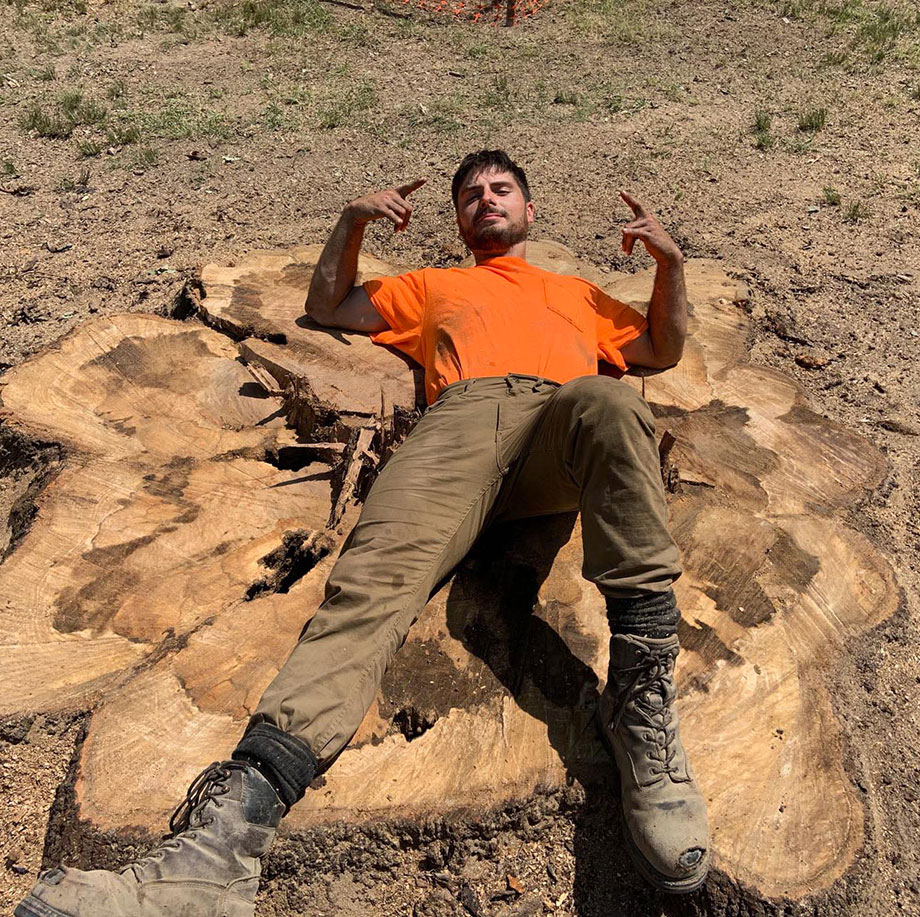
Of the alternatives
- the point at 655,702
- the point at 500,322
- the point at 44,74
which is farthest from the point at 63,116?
the point at 655,702

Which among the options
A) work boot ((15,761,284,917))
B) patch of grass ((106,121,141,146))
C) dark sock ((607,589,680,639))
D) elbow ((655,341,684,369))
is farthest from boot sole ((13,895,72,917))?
patch of grass ((106,121,141,146))

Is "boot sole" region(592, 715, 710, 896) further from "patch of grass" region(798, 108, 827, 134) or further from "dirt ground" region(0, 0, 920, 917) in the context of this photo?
"patch of grass" region(798, 108, 827, 134)

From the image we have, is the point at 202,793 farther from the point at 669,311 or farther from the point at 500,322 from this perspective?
the point at 669,311

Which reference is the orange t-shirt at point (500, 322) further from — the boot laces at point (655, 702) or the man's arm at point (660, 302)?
Answer: the boot laces at point (655, 702)

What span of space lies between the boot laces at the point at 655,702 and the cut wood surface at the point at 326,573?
0.11 meters

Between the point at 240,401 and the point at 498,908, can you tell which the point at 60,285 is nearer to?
the point at 240,401

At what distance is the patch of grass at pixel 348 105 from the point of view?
5.86 meters

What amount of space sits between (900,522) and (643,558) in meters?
1.29

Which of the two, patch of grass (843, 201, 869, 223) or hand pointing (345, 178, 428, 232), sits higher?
hand pointing (345, 178, 428, 232)

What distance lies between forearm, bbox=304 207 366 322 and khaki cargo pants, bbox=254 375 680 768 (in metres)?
0.81

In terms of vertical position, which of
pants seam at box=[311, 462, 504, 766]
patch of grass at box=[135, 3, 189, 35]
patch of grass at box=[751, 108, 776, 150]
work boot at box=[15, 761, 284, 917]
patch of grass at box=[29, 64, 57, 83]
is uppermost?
patch of grass at box=[135, 3, 189, 35]

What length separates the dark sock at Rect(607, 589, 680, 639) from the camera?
6.35ft

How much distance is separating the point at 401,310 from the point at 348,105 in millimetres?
3887

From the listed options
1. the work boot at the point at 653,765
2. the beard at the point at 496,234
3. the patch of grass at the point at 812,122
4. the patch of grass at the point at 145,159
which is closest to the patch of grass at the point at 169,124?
the patch of grass at the point at 145,159
